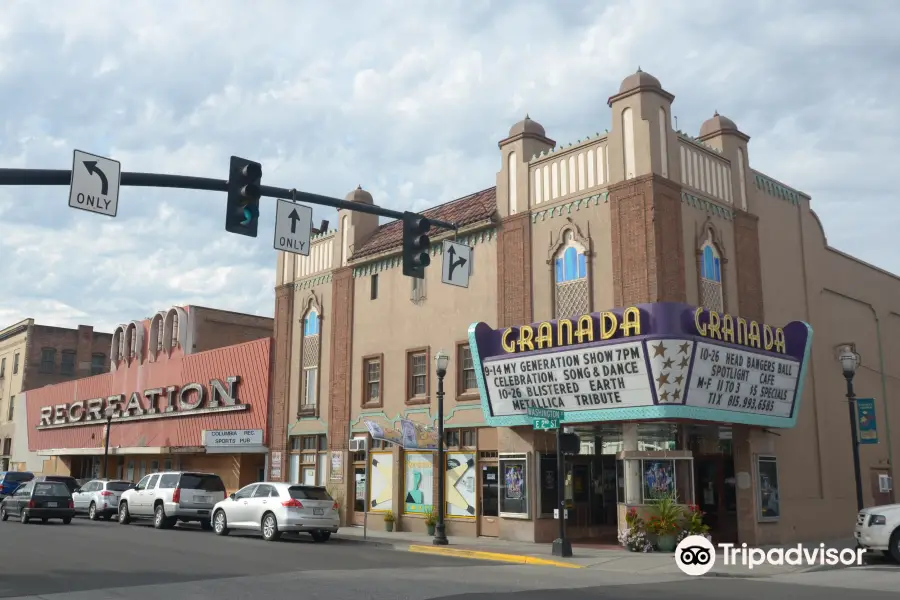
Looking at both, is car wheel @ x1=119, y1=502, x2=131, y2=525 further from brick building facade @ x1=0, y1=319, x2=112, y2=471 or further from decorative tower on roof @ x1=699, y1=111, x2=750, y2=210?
brick building facade @ x1=0, y1=319, x2=112, y2=471

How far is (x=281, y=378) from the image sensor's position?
106 ft

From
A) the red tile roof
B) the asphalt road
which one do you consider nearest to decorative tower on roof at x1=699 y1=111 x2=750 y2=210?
the red tile roof

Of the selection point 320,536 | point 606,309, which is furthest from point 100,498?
point 606,309

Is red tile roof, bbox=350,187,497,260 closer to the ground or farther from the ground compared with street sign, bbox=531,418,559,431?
farther from the ground

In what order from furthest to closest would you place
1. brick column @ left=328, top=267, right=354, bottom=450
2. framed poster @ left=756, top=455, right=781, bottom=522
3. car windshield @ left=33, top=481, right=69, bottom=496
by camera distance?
brick column @ left=328, top=267, right=354, bottom=450 → car windshield @ left=33, top=481, right=69, bottom=496 → framed poster @ left=756, top=455, right=781, bottom=522

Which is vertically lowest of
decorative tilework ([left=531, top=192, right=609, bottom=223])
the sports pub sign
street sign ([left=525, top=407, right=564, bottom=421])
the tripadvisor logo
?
the tripadvisor logo

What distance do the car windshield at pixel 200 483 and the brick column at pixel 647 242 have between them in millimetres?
14277

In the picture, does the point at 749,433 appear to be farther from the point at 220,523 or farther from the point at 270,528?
the point at 220,523

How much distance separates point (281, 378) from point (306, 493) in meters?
10.1

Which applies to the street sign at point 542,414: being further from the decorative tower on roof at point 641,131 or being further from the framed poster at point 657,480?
the decorative tower on roof at point 641,131

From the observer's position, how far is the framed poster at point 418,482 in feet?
84.5

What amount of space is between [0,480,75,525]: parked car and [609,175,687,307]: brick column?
18.9m

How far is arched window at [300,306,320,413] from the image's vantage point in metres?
30.9

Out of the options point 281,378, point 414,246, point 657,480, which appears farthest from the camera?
point 281,378
